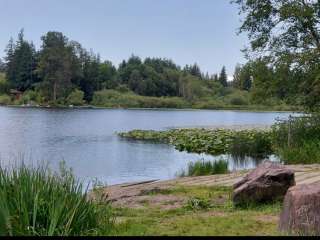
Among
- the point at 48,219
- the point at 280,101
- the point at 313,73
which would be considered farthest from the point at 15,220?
the point at 280,101

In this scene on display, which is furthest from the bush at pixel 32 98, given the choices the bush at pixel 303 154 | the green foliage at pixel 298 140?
the bush at pixel 303 154

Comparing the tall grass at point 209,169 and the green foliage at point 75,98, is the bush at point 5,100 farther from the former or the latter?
the tall grass at point 209,169

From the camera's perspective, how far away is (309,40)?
17344mm

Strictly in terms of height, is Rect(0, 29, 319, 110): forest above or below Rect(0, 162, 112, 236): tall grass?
above

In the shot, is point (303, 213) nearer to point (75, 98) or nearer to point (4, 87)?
point (75, 98)

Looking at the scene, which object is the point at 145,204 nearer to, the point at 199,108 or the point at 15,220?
the point at 15,220

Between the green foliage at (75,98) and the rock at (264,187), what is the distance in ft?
282

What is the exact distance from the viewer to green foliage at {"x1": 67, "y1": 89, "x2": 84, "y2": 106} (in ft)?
299

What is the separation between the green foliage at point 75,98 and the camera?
91.1m

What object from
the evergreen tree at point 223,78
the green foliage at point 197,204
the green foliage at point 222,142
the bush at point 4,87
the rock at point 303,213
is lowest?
the green foliage at point 222,142

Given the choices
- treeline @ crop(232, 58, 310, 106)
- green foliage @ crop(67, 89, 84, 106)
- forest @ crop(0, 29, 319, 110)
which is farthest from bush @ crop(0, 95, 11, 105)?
treeline @ crop(232, 58, 310, 106)

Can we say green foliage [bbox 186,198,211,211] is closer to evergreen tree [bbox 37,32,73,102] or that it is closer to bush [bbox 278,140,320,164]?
bush [bbox 278,140,320,164]

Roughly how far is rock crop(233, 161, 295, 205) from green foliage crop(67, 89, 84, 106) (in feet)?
282

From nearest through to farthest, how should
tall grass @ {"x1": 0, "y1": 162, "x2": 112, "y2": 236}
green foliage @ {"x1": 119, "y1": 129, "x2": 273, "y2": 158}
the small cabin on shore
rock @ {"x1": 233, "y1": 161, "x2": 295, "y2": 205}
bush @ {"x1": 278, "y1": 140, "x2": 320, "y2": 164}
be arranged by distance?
tall grass @ {"x1": 0, "y1": 162, "x2": 112, "y2": 236}, rock @ {"x1": 233, "y1": 161, "x2": 295, "y2": 205}, bush @ {"x1": 278, "y1": 140, "x2": 320, "y2": 164}, green foliage @ {"x1": 119, "y1": 129, "x2": 273, "y2": 158}, the small cabin on shore
